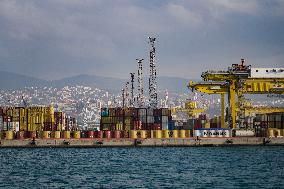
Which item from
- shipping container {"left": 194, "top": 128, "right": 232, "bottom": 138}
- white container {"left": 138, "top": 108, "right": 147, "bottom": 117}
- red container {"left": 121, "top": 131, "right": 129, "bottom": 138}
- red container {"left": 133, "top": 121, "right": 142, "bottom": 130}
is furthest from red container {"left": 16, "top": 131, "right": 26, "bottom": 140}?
shipping container {"left": 194, "top": 128, "right": 232, "bottom": 138}

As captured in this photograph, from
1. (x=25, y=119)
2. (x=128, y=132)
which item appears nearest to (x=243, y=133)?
(x=128, y=132)

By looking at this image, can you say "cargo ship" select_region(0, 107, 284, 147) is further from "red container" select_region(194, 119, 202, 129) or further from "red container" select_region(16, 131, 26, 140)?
"red container" select_region(194, 119, 202, 129)

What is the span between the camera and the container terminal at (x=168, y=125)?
9762 cm

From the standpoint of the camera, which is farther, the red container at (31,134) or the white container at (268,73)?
the red container at (31,134)

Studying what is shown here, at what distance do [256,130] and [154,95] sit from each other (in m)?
26.5

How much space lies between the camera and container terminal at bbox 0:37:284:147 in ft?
320

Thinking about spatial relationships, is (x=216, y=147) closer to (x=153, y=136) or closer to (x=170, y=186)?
(x=153, y=136)

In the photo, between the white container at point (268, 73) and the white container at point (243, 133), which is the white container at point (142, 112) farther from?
the white container at point (268, 73)

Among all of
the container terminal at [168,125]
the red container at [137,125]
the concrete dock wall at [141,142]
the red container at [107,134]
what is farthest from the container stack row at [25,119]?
the red container at [137,125]

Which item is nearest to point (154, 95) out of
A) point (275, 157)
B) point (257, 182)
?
point (275, 157)

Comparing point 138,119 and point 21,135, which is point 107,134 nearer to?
point 138,119

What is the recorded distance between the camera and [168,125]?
116 metres

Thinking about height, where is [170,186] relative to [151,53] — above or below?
below

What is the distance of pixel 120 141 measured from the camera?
341 feet
